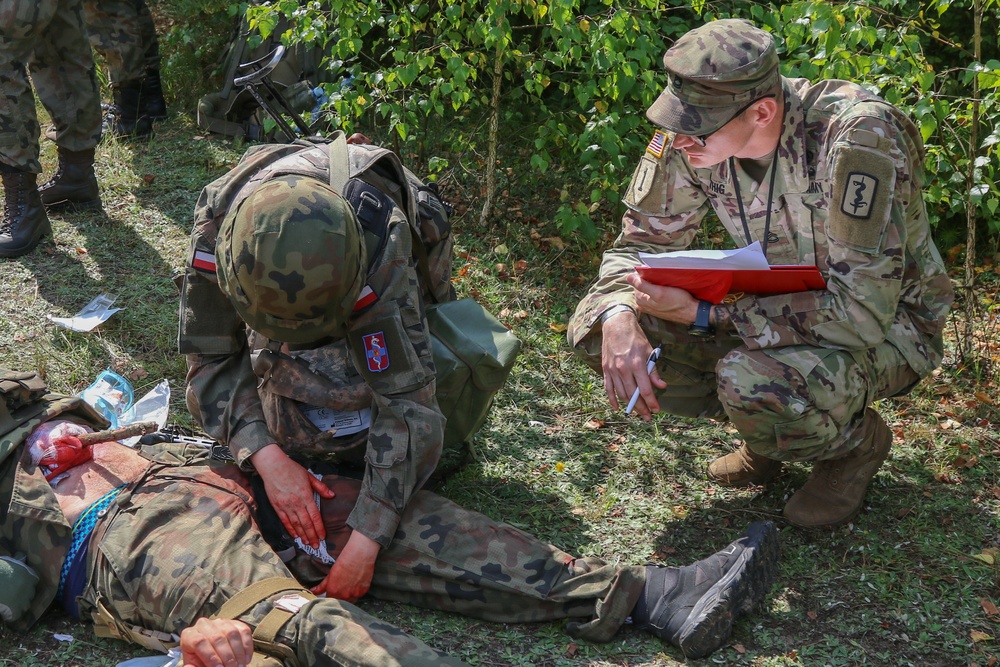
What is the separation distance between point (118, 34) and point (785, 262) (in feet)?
15.0

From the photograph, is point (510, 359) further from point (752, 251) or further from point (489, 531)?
point (752, 251)

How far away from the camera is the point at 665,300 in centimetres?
317

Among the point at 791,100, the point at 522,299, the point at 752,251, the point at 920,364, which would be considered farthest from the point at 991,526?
the point at 522,299

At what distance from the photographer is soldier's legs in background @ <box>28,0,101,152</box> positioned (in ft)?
16.5

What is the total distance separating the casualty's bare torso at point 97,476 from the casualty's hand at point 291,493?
1.45 feet

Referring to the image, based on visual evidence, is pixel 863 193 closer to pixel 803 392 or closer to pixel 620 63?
pixel 803 392

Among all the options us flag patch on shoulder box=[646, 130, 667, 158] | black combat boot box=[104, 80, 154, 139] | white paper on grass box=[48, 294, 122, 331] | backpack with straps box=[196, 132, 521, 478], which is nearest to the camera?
backpack with straps box=[196, 132, 521, 478]

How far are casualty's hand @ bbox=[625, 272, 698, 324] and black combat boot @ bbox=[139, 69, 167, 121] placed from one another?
169 inches

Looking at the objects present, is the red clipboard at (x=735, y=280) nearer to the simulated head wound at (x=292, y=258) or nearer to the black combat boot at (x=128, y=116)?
the simulated head wound at (x=292, y=258)

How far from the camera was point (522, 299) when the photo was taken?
191 inches

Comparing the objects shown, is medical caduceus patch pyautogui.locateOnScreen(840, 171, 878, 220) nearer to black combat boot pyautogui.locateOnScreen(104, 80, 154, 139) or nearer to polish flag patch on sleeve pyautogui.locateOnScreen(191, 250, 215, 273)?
polish flag patch on sleeve pyautogui.locateOnScreen(191, 250, 215, 273)

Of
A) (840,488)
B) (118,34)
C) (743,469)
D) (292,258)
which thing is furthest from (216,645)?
(118,34)

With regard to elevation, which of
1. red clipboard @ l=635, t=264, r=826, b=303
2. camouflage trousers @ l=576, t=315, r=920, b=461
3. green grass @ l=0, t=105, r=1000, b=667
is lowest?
green grass @ l=0, t=105, r=1000, b=667

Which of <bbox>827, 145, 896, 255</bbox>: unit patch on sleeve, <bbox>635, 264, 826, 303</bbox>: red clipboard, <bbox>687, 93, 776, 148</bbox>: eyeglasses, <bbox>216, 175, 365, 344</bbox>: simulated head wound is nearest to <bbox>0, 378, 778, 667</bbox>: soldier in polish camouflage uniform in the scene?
<bbox>216, 175, 365, 344</bbox>: simulated head wound
